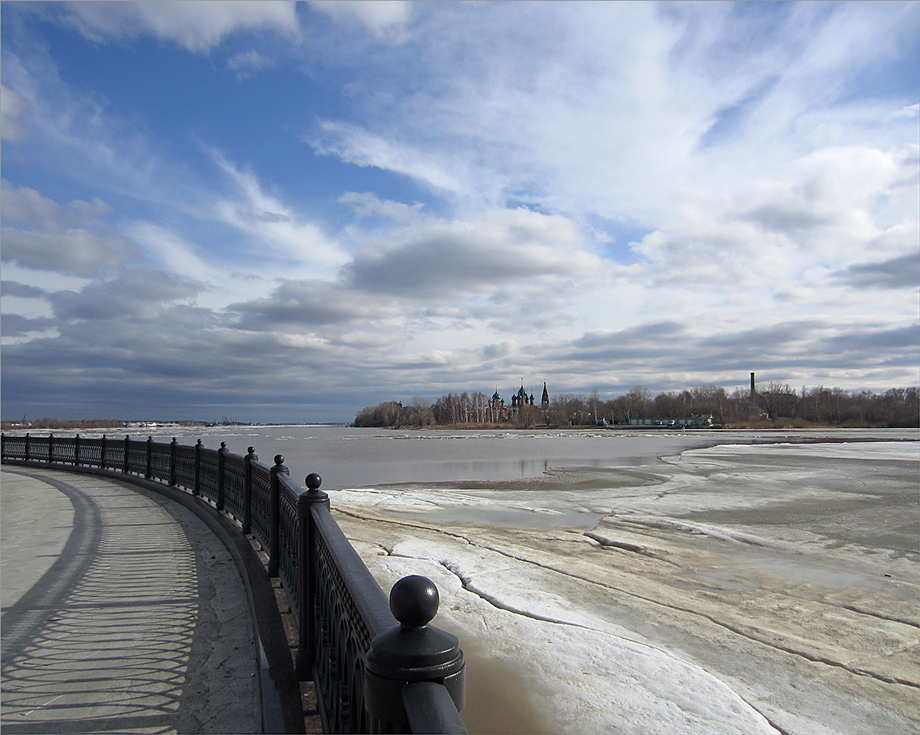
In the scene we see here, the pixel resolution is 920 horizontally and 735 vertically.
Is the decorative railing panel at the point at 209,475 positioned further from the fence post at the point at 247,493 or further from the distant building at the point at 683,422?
the distant building at the point at 683,422

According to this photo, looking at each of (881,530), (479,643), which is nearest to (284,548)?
(479,643)

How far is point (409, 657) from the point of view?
1.55 m

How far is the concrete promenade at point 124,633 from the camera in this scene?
3750 mm

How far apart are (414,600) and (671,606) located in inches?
258

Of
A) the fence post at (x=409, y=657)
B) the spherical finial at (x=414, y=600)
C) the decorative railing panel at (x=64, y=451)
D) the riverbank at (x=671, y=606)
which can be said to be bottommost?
the riverbank at (x=671, y=606)

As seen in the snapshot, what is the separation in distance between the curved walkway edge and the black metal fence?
35cm

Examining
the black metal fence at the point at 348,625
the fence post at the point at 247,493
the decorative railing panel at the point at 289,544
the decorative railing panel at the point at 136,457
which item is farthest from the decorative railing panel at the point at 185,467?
the decorative railing panel at the point at 289,544

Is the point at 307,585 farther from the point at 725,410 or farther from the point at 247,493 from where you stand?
the point at 725,410

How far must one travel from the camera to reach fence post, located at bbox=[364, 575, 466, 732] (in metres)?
1.55

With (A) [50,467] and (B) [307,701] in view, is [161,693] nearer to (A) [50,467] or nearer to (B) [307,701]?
(B) [307,701]

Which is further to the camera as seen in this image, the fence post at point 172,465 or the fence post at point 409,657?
the fence post at point 172,465

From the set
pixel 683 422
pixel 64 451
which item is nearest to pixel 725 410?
pixel 683 422

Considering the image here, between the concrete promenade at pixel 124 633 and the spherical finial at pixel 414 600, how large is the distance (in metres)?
2.73

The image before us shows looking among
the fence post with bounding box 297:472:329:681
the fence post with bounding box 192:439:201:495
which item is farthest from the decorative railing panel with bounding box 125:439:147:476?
the fence post with bounding box 297:472:329:681
